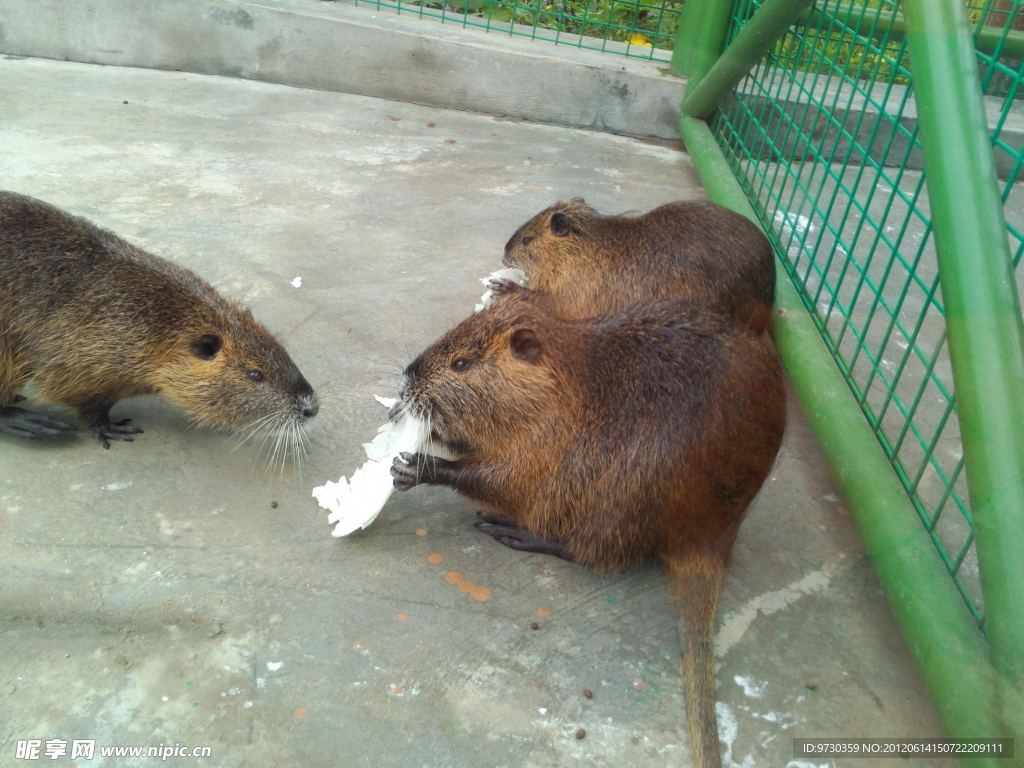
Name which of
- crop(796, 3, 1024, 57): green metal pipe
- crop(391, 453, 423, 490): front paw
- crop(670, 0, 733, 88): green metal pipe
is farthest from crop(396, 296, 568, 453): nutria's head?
crop(670, 0, 733, 88): green metal pipe

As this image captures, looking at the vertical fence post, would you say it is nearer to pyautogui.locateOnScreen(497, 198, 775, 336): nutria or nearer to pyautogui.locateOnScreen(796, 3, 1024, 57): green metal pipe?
pyautogui.locateOnScreen(497, 198, 775, 336): nutria

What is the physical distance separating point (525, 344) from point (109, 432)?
1359 mm

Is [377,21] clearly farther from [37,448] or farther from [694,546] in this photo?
[694,546]

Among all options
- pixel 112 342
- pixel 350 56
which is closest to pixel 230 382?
pixel 112 342

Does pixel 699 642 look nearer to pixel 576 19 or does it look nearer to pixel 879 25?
pixel 879 25

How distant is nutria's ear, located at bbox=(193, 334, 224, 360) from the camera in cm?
255

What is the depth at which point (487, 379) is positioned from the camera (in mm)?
2342

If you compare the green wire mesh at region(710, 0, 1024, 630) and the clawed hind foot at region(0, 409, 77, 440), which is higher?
the green wire mesh at region(710, 0, 1024, 630)

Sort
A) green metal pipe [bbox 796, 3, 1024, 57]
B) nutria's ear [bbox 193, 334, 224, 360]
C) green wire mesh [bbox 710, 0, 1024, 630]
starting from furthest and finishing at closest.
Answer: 1. green metal pipe [bbox 796, 3, 1024, 57]
2. nutria's ear [bbox 193, 334, 224, 360]
3. green wire mesh [bbox 710, 0, 1024, 630]

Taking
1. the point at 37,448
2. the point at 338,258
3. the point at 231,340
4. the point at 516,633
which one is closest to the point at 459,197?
the point at 338,258

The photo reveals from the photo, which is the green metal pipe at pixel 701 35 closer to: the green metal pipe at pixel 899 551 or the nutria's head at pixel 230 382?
the green metal pipe at pixel 899 551

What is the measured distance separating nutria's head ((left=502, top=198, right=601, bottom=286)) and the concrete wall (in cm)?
221

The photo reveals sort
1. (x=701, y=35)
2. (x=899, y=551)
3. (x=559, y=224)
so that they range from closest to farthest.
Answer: (x=899, y=551) < (x=559, y=224) < (x=701, y=35)

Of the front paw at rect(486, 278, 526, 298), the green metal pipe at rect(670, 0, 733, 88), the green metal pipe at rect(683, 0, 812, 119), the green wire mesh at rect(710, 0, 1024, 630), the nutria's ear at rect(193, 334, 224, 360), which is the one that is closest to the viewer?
the green wire mesh at rect(710, 0, 1024, 630)
